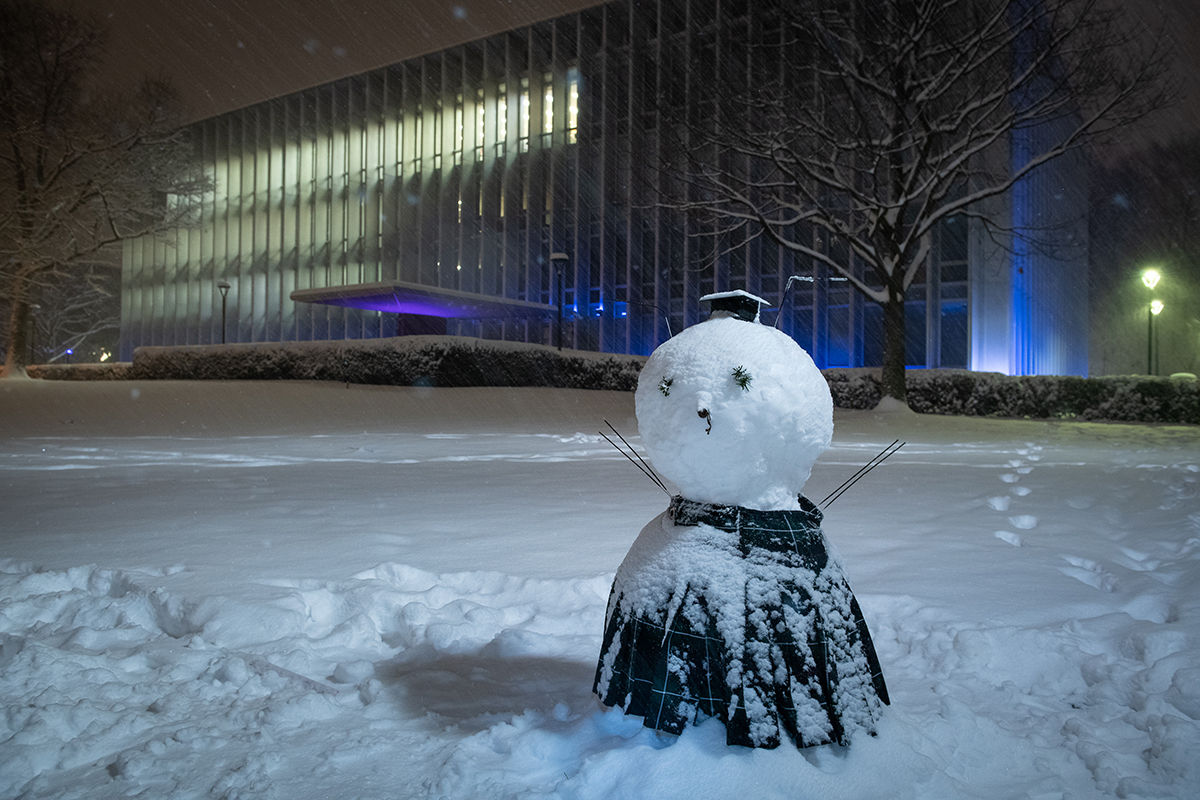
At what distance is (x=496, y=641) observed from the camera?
285 cm

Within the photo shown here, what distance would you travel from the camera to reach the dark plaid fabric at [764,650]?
1875mm

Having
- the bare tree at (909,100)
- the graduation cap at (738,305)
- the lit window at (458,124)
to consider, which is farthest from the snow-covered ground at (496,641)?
the lit window at (458,124)

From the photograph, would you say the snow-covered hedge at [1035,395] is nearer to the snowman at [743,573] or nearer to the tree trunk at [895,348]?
the tree trunk at [895,348]

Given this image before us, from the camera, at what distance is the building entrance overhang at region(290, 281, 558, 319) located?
19.7m

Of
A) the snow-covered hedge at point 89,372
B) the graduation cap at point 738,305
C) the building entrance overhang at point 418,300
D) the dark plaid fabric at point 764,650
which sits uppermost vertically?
the building entrance overhang at point 418,300

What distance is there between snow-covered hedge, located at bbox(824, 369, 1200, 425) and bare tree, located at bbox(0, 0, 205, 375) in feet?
71.2

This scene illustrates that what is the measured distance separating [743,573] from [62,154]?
2733 cm

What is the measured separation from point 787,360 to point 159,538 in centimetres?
414

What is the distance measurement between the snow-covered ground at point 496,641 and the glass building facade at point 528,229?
12.8 metres

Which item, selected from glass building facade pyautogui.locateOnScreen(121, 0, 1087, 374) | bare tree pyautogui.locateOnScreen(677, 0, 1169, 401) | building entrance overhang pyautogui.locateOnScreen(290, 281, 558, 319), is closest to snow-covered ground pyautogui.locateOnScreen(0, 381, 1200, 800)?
bare tree pyautogui.locateOnScreen(677, 0, 1169, 401)

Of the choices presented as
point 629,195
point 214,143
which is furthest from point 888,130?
point 214,143

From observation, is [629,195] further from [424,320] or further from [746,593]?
[746,593]

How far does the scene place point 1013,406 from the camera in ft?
54.9

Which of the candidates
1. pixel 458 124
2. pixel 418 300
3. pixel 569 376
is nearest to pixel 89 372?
pixel 418 300
